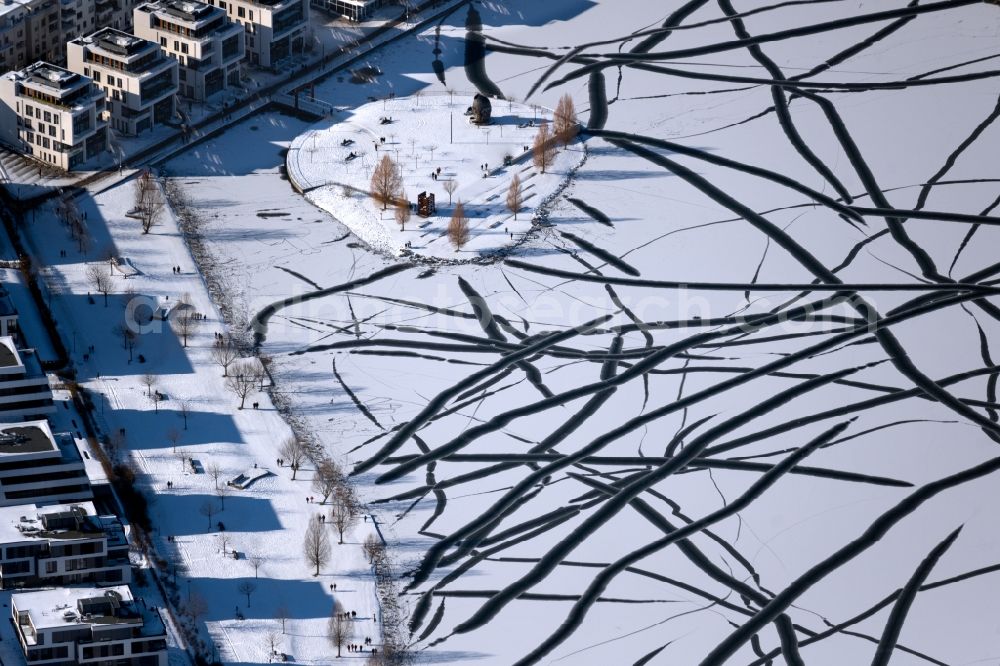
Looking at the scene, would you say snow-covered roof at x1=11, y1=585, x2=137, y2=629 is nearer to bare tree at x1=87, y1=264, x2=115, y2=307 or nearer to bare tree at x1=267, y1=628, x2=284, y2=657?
bare tree at x1=267, y1=628, x2=284, y2=657

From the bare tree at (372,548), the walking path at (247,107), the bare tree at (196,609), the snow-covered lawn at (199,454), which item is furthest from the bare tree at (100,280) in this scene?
the bare tree at (196,609)

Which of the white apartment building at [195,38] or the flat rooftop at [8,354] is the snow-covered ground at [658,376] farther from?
the flat rooftop at [8,354]

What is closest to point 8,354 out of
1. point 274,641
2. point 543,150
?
point 274,641

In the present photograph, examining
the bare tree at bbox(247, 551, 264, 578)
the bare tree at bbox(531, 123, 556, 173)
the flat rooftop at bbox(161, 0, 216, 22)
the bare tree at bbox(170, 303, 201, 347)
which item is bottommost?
the bare tree at bbox(247, 551, 264, 578)

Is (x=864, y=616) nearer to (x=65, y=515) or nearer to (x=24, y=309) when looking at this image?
(x=65, y=515)

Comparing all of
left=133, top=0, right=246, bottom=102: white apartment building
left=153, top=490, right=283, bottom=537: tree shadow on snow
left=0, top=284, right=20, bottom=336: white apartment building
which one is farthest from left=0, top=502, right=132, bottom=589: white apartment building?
left=133, top=0, right=246, bottom=102: white apartment building

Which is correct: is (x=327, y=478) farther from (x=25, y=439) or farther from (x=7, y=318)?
(x=7, y=318)

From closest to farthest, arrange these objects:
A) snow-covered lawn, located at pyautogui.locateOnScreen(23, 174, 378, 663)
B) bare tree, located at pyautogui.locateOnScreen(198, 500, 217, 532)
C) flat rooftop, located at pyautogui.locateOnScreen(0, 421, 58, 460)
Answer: snow-covered lawn, located at pyautogui.locateOnScreen(23, 174, 378, 663)
flat rooftop, located at pyautogui.locateOnScreen(0, 421, 58, 460)
bare tree, located at pyautogui.locateOnScreen(198, 500, 217, 532)
